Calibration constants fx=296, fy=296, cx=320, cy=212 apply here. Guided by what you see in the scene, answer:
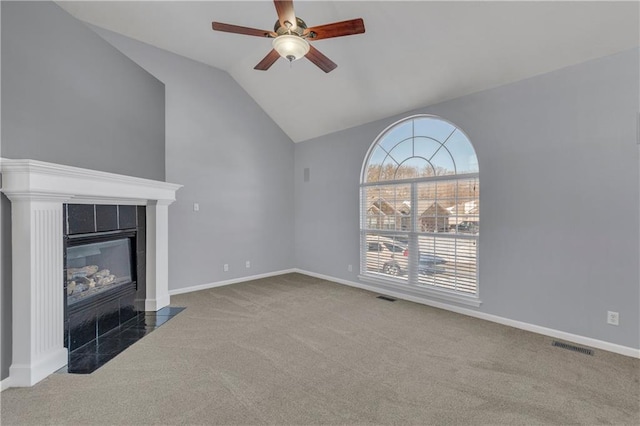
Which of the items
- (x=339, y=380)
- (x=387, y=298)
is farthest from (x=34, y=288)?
(x=387, y=298)

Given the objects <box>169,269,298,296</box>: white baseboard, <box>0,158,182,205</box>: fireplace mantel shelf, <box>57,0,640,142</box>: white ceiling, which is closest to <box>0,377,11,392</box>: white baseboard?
<box>0,158,182,205</box>: fireplace mantel shelf

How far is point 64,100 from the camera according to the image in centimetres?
282

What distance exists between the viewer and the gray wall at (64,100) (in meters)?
2.32

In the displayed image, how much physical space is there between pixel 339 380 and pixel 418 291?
7.64ft

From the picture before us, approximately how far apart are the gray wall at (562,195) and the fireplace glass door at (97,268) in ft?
14.4

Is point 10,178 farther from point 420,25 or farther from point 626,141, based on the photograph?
Answer: point 626,141

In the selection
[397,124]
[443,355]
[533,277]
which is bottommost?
[443,355]

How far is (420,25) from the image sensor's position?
3.17 meters

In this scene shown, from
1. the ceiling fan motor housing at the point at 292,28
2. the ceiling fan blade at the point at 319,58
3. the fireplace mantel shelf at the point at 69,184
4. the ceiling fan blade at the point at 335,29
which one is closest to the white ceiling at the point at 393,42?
the ceiling fan blade at the point at 319,58

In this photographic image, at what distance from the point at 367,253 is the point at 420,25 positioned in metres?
3.30

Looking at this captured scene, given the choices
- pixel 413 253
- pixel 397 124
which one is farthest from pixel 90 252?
pixel 397 124

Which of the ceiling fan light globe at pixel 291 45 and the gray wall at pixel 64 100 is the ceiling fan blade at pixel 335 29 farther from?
the gray wall at pixel 64 100

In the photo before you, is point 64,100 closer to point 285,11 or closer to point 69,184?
point 69,184

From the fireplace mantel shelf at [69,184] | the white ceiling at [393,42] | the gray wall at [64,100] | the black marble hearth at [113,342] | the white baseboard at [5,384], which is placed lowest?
the black marble hearth at [113,342]
